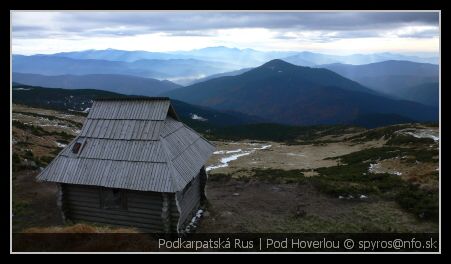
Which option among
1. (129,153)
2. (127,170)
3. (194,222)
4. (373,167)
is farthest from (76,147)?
(373,167)

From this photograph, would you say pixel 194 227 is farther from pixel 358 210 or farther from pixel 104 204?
pixel 358 210

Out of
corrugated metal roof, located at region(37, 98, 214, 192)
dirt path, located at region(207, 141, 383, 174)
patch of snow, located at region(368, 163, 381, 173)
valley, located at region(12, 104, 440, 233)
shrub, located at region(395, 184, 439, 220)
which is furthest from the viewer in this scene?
dirt path, located at region(207, 141, 383, 174)

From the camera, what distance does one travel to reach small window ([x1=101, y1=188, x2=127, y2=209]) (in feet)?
53.8

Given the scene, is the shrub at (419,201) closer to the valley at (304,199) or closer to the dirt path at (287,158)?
the valley at (304,199)

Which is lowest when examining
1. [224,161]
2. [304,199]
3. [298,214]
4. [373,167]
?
[224,161]

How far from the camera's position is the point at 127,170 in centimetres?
1545

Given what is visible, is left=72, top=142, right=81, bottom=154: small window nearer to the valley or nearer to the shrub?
the valley

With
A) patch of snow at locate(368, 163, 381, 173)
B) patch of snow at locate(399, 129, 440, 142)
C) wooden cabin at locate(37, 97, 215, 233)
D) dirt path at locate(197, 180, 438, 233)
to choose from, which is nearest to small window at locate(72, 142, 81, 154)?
wooden cabin at locate(37, 97, 215, 233)

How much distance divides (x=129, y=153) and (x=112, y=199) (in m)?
2.65

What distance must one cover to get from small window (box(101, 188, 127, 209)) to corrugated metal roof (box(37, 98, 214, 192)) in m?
1.21

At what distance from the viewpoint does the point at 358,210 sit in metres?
→ 20.3

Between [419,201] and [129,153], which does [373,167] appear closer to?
[419,201]

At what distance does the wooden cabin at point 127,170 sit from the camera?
15289 mm

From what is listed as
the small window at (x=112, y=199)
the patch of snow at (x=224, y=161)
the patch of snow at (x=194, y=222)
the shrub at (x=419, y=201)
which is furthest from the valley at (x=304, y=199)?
the patch of snow at (x=224, y=161)
